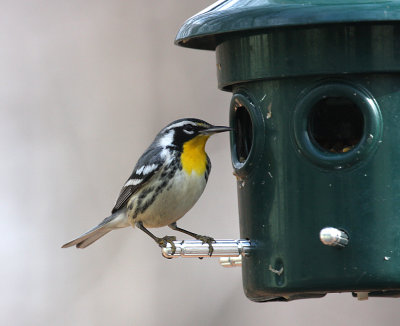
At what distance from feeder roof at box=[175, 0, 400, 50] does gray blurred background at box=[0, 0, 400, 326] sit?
4.15 meters

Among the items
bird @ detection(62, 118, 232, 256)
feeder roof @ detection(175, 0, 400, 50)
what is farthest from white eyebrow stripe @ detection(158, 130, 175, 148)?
feeder roof @ detection(175, 0, 400, 50)

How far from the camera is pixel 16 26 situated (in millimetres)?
11344

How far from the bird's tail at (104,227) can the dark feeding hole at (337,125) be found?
178 cm

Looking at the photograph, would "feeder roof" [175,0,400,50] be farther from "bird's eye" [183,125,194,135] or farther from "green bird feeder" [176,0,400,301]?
"bird's eye" [183,125,194,135]

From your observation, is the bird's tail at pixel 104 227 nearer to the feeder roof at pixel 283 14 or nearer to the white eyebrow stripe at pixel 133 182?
the white eyebrow stripe at pixel 133 182

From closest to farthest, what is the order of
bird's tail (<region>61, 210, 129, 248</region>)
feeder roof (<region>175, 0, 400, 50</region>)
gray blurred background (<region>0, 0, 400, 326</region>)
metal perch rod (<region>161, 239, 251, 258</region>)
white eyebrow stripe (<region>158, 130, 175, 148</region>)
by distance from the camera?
feeder roof (<region>175, 0, 400, 50</region>), metal perch rod (<region>161, 239, 251, 258</region>), white eyebrow stripe (<region>158, 130, 175, 148</region>), bird's tail (<region>61, 210, 129, 248</region>), gray blurred background (<region>0, 0, 400, 326</region>)

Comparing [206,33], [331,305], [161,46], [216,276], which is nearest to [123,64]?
[161,46]

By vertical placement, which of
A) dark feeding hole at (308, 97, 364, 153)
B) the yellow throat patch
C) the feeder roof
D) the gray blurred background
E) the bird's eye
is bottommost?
the gray blurred background

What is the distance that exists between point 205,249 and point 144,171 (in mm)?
1294

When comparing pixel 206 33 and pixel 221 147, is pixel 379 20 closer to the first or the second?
pixel 206 33

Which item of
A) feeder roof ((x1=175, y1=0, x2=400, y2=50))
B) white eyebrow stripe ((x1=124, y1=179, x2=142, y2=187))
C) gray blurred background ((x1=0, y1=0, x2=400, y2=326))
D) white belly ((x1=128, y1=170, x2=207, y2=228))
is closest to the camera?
feeder roof ((x1=175, y1=0, x2=400, y2=50))

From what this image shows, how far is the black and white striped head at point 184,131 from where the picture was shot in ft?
23.2

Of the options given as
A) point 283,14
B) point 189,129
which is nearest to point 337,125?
point 283,14

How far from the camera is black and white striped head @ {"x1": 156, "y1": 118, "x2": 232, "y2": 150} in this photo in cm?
707
